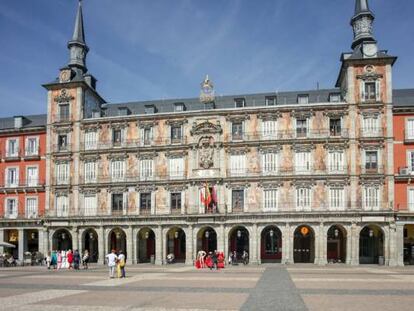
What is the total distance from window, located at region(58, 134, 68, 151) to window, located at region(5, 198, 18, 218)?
28.8ft

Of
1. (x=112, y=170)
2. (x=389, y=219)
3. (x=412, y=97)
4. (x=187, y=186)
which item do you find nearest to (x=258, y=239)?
(x=187, y=186)

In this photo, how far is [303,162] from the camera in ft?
175

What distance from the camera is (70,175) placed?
193 feet

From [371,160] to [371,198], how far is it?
13.0ft

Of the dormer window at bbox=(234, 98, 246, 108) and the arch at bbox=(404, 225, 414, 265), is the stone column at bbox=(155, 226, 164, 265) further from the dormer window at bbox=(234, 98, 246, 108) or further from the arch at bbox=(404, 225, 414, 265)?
the arch at bbox=(404, 225, 414, 265)

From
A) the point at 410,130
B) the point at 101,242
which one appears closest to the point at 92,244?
the point at 101,242

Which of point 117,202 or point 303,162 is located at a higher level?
point 303,162

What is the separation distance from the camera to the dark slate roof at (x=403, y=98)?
2069 inches

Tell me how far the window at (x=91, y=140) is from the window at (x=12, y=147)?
9474 mm

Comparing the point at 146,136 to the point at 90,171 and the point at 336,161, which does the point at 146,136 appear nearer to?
the point at 90,171

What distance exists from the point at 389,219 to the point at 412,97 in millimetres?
13664

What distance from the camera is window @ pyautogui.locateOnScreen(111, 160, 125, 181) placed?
189 feet

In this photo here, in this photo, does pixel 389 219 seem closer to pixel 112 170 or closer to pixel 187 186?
pixel 187 186

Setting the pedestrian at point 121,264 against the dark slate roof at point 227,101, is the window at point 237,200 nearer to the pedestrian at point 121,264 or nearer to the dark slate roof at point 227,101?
the dark slate roof at point 227,101
